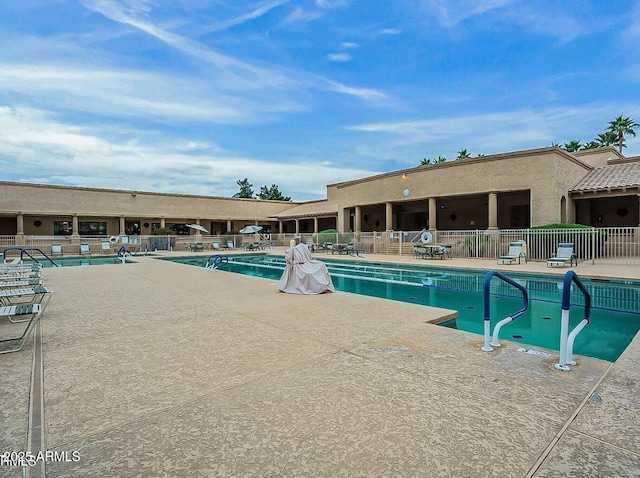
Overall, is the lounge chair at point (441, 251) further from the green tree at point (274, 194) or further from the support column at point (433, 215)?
the green tree at point (274, 194)

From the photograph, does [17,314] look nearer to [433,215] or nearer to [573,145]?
[433,215]

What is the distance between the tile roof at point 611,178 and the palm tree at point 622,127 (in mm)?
25339

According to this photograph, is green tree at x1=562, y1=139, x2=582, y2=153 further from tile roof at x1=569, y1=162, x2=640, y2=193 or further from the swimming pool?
the swimming pool

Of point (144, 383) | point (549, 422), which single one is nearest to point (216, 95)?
point (144, 383)

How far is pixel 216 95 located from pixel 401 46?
11.2m

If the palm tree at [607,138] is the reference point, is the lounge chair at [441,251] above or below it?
below

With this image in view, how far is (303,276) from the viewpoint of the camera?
8.24 m

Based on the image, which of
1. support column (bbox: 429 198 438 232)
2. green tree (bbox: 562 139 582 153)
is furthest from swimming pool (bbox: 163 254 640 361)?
green tree (bbox: 562 139 582 153)

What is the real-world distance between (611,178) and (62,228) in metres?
40.2

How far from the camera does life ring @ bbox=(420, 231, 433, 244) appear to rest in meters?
A: 20.5

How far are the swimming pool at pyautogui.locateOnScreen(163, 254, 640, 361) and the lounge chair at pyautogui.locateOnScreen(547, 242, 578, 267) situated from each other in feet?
7.06

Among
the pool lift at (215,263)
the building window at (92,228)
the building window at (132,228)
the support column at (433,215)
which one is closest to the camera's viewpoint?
the pool lift at (215,263)

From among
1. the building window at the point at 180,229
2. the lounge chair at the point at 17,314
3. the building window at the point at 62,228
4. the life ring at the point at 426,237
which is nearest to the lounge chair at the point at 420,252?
the life ring at the point at 426,237

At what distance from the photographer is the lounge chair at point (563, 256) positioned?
1370 centimetres
